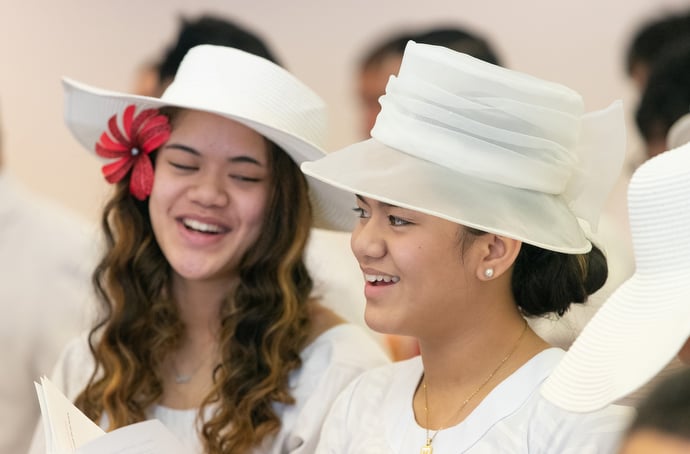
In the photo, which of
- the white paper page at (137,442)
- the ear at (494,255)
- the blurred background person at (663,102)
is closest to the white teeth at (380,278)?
the ear at (494,255)

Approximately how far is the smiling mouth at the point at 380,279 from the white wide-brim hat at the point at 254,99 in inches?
18.4

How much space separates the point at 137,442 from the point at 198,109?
719 mm

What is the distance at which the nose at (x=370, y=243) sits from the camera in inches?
72.3

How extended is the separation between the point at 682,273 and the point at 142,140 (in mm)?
1333

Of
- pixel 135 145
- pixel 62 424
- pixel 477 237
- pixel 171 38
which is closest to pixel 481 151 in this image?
pixel 477 237

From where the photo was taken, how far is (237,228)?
92.5 inches

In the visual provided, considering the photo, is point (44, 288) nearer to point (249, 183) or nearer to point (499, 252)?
point (249, 183)

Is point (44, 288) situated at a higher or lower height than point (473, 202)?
lower

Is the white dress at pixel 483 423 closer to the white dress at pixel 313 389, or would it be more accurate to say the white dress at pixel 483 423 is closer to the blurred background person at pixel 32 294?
the white dress at pixel 313 389

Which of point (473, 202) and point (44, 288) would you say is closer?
point (473, 202)

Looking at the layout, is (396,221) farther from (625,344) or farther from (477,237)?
(625,344)

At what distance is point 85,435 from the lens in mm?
1888

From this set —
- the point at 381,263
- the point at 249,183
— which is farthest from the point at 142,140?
the point at 381,263

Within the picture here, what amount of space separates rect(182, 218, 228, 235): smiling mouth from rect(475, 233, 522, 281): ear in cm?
69
